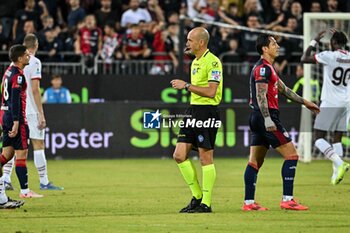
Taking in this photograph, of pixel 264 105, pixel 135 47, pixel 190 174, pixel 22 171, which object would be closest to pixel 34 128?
pixel 22 171

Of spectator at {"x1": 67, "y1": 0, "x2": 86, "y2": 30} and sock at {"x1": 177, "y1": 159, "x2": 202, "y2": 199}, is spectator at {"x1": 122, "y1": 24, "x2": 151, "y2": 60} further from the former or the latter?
sock at {"x1": 177, "y1": 159, "x2": 202, "y2": 199}

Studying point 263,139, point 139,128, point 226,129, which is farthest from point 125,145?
point 263,139

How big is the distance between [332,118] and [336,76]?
0.76 meters

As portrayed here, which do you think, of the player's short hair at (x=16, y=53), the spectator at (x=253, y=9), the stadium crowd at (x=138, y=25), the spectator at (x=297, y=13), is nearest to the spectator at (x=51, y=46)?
the stadium crowd at (x=138, y=25)

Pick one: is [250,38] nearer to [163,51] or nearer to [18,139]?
[163,51]

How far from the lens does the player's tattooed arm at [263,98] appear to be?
13.2 metres

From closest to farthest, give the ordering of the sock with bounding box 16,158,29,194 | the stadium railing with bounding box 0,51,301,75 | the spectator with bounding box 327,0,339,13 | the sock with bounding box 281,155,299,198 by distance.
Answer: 1. the sock with bounding box 281,155,299,198
2. the sock with bounding box 16,158,29,194
3. the stadium railing with bounding box 0,51,301,75
4. the spectator with bounding box 327,0,339,13

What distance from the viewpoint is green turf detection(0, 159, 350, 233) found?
11695 mm

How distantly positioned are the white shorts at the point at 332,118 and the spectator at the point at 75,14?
32.1 feet

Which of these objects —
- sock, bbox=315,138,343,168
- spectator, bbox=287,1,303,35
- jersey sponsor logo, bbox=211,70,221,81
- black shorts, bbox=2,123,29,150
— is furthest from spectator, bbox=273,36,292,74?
jersey sponsor logo, bbox=211,70,221,81

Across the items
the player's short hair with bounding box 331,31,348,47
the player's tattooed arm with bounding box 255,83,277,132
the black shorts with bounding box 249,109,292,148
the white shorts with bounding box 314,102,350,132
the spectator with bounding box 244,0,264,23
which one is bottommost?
the white shorts with bounding box 314,102,350,132

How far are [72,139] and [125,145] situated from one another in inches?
50.2

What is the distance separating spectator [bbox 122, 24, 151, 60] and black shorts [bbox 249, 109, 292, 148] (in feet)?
40.2

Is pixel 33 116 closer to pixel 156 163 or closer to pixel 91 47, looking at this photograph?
pixel 156 163
